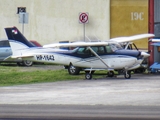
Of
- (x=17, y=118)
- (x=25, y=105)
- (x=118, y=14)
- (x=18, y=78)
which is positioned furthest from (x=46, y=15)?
(x=17, y=118)

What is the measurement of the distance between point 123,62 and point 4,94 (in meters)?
7.27

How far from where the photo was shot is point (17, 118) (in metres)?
15.2

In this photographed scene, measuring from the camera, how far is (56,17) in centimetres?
4831

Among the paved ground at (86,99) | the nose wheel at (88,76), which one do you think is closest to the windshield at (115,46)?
the paved ground at (86,99)

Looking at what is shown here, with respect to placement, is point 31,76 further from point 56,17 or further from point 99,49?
point 56,17

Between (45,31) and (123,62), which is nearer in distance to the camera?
(123,62)

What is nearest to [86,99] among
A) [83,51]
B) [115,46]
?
[83,51]

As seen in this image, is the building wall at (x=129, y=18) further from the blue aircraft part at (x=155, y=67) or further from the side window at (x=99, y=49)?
the side window at (x=99, y=49)

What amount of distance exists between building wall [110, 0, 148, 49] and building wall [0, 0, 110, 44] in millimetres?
454

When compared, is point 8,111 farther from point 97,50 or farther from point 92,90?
point 97,50

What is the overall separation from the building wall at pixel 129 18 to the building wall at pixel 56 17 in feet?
1.49

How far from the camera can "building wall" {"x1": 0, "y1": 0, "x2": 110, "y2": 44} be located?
47.9 m

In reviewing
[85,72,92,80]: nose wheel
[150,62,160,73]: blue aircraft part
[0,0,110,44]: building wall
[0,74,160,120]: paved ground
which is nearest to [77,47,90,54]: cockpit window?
[85,72,92,80]: nose wheel

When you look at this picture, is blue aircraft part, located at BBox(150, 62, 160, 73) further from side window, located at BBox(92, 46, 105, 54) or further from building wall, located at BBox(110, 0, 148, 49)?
building wall, located at BBox(110, 0, 148, 49)
